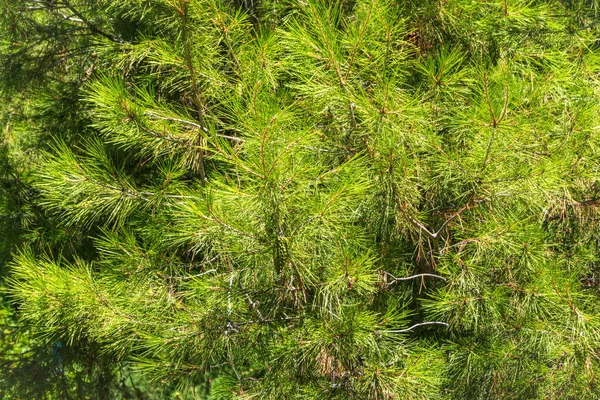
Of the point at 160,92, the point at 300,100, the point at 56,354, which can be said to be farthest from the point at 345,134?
the point at 56,354

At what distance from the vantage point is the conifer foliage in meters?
2.07

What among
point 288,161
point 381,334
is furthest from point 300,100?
Answer: point 381,334

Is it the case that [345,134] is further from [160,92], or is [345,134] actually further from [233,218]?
[160,92]

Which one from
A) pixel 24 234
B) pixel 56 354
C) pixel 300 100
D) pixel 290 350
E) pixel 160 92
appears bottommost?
pixel 56 354

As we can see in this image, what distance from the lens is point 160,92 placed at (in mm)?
2965

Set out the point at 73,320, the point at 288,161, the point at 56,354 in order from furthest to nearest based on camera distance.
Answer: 1. the point at 56,354
2. the point at 73,320
3. the point at 288,161

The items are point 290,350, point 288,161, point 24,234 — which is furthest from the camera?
point 24,234

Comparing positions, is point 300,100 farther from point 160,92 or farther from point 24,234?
point 24,234

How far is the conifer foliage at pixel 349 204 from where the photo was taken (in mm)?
2066

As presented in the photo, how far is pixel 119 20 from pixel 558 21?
191 centimetres

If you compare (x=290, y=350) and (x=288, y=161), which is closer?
(x=288, y=161)

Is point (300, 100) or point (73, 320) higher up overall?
point (300, 100)

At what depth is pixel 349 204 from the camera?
7.02ft

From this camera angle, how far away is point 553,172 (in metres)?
2.25
